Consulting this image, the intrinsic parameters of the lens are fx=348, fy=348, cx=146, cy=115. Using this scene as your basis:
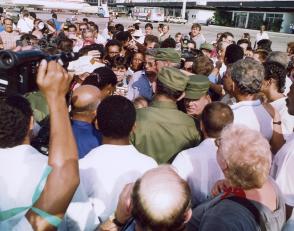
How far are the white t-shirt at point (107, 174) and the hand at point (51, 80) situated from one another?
37.6 inches

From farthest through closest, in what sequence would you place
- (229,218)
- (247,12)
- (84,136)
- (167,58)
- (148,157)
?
(247,12) < (167,58) < (84,136) < (148,157) < (229,218)

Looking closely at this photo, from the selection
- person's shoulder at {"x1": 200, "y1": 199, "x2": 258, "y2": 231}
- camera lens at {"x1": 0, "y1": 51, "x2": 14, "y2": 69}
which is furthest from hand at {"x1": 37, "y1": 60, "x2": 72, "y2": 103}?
person's shoulder at {"x1": 200, "y1": 199, "x2": 258, "y2": 231}

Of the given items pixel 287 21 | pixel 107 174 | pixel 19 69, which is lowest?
pixel 287 21

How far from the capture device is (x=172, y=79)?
2.93m

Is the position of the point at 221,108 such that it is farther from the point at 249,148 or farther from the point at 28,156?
the point at 28,156

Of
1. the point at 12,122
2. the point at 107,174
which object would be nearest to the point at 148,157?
the point at 107,174

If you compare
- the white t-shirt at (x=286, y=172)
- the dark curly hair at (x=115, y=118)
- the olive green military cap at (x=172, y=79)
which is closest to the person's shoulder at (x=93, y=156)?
the dark curly hair at (x=115, y=118)

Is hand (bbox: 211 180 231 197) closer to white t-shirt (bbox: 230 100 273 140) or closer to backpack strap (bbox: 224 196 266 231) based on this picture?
backpack strap (bbox: 224 196 266 231)

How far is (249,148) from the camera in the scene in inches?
66.9

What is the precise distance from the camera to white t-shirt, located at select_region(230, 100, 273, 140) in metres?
2.94

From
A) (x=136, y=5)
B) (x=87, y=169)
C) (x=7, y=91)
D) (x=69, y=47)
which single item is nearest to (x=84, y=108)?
(x=87, y=169)

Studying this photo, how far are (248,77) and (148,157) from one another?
4.14 ft

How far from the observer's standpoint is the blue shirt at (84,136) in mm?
2713

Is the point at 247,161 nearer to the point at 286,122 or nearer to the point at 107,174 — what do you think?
the point at 107,174
